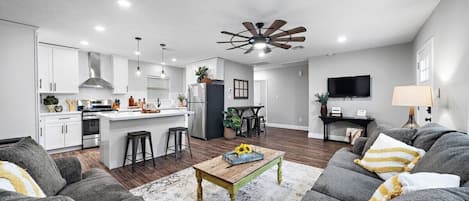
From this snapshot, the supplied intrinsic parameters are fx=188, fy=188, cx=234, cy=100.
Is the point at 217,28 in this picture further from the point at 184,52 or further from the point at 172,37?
the point at 184,52

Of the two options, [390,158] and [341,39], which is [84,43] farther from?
[390,158]

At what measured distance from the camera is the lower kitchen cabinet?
13.2ft

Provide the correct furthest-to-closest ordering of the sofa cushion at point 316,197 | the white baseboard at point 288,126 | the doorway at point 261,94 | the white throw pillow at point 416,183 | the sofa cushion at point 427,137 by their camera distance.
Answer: the doorway at point 261,94 → the white baseboard at point 288,126 → the sofa cushion at point 427,137 → the sofa cushion at point 316,197 → the white throw pillow at point 416,183

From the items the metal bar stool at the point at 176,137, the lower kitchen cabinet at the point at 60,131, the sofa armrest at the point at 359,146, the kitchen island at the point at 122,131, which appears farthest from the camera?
the lower kitchen cabinet at the point at 60,131

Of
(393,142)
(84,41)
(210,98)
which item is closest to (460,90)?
(393,142)

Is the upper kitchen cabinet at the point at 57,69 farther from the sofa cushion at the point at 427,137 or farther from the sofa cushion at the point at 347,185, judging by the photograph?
the sofa cushion at the point at 427,137

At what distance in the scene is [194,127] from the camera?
5.57 m

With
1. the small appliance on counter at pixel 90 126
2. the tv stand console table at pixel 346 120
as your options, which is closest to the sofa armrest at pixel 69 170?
the small appliance on counter at pixel 90 126

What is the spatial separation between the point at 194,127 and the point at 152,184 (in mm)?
2997

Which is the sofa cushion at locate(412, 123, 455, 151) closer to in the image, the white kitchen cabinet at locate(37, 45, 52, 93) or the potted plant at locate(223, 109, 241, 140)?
the potted plant at locate(223, 109, 241, 140)

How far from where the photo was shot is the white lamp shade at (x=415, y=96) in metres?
2.32

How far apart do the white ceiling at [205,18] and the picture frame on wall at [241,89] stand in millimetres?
2294

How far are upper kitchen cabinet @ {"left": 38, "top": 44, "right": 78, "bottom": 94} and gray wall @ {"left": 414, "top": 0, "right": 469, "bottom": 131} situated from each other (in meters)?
6.73

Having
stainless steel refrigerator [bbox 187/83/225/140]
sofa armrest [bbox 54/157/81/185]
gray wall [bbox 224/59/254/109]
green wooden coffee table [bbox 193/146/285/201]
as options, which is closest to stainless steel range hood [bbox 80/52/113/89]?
stainless steel refrigerator [bbox 187/83/225/140]
